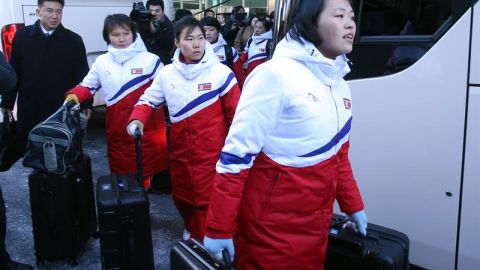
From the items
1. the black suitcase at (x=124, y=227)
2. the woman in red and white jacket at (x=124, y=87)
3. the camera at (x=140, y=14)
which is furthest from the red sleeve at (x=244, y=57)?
the black suitcase at (x=124, y=227)

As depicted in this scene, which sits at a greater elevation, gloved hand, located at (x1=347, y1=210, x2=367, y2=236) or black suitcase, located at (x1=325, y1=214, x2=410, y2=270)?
gloved hand, located at (x1=347, y1=210, x2=367, y2=236)

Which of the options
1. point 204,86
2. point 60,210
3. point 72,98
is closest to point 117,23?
point 72,98

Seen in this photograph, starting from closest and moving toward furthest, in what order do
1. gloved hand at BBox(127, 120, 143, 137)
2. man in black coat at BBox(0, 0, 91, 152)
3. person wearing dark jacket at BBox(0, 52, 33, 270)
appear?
person wearing dark jacket at BBox(0, 52, 33, 270), gloved hand at BBox(127, 120, 143, 137), man in black coat at BBox(0, 0, 91, 152)

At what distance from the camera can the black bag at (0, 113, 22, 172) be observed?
140 inches

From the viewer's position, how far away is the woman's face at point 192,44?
2918 millimetres

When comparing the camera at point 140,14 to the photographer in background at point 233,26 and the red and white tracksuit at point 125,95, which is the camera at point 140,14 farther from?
the photographer in background at point 233,26

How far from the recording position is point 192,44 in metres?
2.91

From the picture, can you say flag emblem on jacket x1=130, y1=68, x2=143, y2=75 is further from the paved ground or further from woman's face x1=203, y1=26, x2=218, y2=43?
woman's face x1=203, y1=26, x2=218, y2=43

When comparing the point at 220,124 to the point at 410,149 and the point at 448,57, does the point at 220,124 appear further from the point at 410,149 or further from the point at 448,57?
the point at 448,57

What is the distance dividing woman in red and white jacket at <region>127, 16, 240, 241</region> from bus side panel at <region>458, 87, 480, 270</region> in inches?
52.9

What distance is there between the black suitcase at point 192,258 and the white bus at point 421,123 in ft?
3.66

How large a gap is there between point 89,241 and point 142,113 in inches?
44.5

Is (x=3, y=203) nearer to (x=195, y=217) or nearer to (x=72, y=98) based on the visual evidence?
(x=72, y=98)

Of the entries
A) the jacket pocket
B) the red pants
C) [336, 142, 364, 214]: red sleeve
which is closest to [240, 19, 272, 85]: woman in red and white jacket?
the red pants
